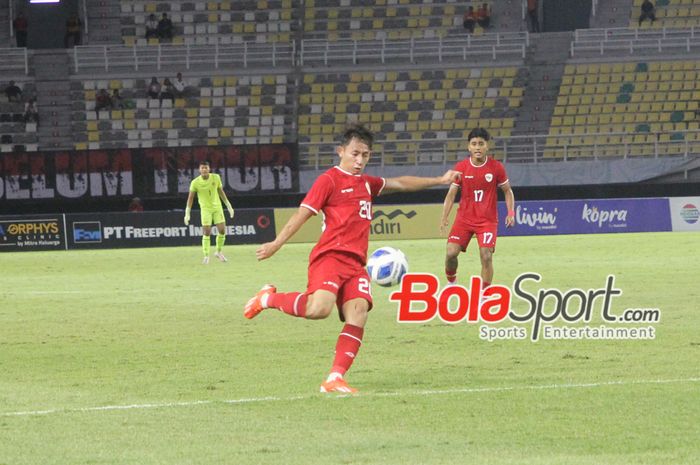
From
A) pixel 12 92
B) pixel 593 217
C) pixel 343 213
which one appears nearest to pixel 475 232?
pixel 343 213

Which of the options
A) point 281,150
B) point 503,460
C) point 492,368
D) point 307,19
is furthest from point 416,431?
point 307,19

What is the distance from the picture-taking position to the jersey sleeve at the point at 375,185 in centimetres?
1079

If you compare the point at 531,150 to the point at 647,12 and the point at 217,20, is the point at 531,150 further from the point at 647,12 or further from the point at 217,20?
the point at 217,20

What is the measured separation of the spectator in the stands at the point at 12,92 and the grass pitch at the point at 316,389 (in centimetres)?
2885

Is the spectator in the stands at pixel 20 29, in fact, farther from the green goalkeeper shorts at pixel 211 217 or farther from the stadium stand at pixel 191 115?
the green goalkeeper shorts at pixel 211 217

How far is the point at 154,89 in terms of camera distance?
158 feet

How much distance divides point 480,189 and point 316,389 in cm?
832

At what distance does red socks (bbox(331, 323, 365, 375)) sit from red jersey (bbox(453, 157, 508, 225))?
803 centimetres

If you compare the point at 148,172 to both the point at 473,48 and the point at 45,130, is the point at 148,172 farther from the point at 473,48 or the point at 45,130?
the point at 473,48

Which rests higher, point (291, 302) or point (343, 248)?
point (343, 248)

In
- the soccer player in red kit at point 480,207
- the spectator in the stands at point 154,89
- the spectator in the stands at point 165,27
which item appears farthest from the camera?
the spectator in the stands at point 165,27

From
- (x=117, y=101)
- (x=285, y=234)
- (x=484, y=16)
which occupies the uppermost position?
(x=484, y=16)

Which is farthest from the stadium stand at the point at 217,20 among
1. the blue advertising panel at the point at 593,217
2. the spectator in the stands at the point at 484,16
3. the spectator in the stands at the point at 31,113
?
the blue advertising panel at the point at 593,217

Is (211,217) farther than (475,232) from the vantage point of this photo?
Yes
